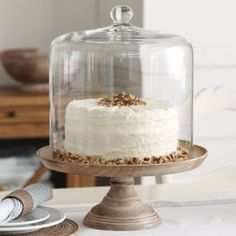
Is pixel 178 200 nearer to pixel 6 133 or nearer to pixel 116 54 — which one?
pixel 116 54

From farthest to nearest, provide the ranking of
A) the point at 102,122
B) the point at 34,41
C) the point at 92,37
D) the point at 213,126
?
the point at 34,41
the point at 213,126
the point at 92,37
the point at 102,122

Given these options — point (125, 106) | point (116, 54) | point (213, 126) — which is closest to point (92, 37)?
point (116, 54)

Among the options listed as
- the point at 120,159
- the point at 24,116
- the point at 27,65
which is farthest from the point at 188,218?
the point at 27,65

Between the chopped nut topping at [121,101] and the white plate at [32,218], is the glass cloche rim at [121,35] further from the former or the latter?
the white plate at [32,218]

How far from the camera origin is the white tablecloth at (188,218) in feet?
4.64

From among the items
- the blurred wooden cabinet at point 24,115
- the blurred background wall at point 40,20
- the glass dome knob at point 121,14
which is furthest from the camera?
the blurred background wall at point 40,20

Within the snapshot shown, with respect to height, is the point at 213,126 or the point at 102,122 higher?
the point at 102,122

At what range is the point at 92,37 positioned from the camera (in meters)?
1.63

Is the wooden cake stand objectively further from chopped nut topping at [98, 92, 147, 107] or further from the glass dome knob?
the glass dome knob

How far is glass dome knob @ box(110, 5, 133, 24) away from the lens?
5.06 feet

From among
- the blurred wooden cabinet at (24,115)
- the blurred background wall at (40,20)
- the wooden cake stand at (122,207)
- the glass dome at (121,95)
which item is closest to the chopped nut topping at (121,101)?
the glass dome at (121,95)

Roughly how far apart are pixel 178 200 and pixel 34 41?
1801mm

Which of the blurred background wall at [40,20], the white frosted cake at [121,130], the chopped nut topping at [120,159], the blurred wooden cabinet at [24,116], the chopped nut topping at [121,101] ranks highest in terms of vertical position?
the blurred background wall at [40,20]

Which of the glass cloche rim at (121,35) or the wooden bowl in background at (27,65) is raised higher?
the glass cloche rim at (121,35)
